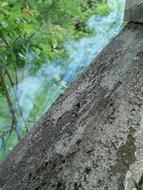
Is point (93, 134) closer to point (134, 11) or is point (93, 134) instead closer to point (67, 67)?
point (134, 11)

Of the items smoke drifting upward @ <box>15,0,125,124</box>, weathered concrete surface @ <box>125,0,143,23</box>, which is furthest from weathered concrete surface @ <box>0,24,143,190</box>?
smoke drifting upward @ <box>15,0,125,124</box>

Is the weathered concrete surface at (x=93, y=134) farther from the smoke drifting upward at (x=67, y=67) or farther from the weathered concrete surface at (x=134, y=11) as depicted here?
the smoke drifting upward at (x=67, y=67)

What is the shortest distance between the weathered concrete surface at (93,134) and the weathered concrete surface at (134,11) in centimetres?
3

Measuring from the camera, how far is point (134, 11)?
5.72 ft

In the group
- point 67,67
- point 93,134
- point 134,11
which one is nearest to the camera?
point 93,134

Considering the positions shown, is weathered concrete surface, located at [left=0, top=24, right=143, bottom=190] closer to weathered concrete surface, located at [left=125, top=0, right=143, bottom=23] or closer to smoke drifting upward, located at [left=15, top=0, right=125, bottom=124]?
weathered concrete surface, located at [left=125, top=0, right=143, bottom=23]

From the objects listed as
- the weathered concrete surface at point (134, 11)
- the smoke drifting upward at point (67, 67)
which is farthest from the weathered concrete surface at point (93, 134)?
the smoke drifting upward at point (67, 67)

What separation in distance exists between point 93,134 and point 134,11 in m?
0.66

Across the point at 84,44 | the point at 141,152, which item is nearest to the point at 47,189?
the point at 141,152

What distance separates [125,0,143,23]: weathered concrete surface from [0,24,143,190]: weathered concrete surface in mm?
34

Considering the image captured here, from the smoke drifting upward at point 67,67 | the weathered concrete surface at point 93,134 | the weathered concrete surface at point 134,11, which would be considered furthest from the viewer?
the smoke drifting upward at point 67,67

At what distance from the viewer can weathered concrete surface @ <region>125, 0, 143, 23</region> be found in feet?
5.58

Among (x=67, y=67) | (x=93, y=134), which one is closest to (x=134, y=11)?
(x=93, y=134)

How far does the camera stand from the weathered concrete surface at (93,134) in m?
1.31
